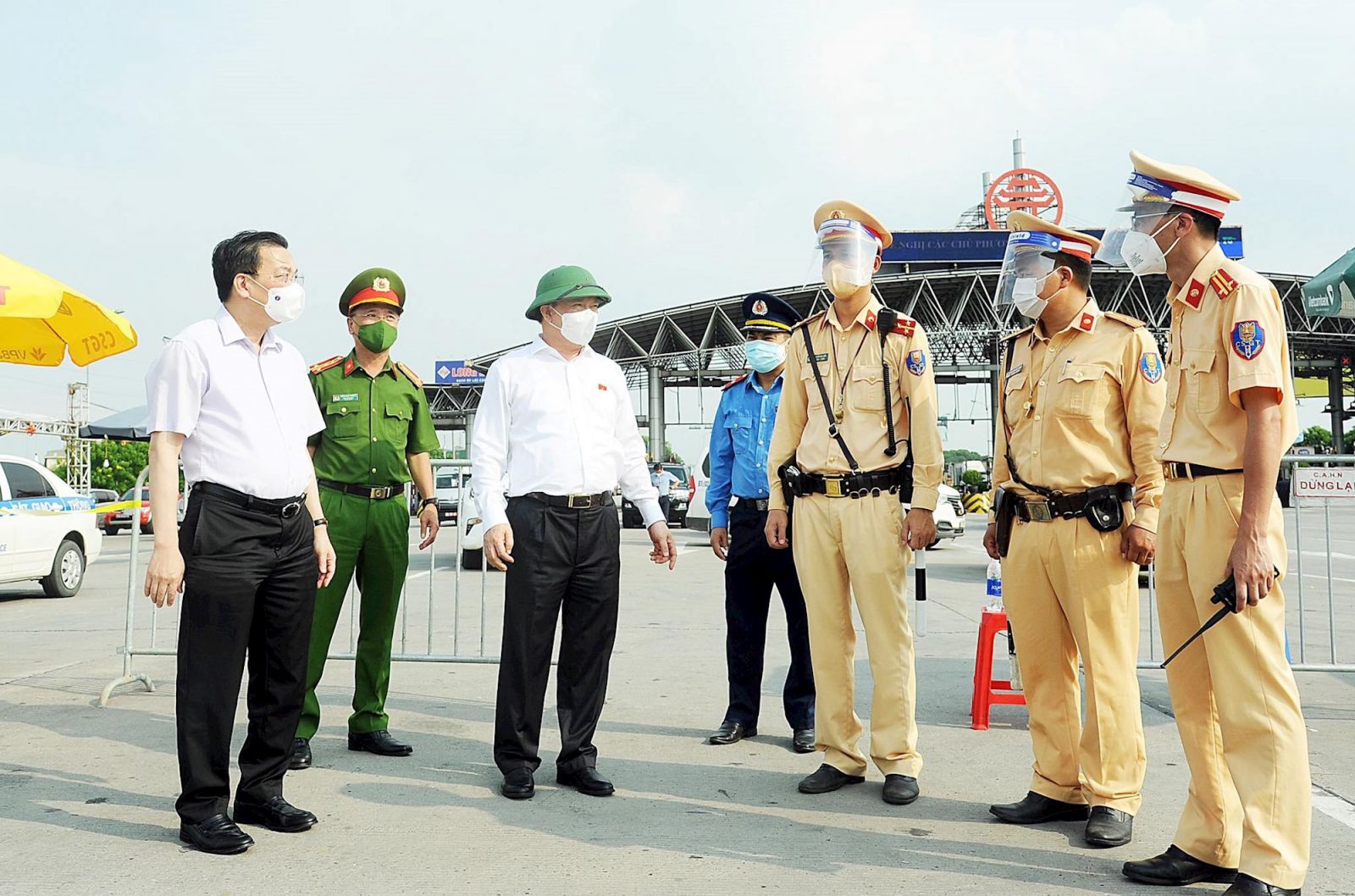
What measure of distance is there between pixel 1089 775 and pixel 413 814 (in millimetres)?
2463

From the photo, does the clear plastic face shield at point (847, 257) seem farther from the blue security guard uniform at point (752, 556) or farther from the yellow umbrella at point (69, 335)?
the yellow umbrella at point (69, 335)

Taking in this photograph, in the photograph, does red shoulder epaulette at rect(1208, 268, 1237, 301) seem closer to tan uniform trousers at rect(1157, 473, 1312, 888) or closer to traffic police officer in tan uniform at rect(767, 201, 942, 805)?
tan uniform trousers at rect(1157, 473, 1312, 888)

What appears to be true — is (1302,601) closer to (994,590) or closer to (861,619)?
(994,590)

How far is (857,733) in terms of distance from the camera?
430 centimetres

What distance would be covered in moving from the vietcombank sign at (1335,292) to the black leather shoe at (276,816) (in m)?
6.51

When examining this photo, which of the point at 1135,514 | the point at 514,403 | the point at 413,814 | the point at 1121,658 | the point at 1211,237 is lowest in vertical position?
the point at 413,814

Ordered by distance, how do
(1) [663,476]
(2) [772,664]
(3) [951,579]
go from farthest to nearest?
(1) [663,476] < (3) [951,579] < (2) [772,664]

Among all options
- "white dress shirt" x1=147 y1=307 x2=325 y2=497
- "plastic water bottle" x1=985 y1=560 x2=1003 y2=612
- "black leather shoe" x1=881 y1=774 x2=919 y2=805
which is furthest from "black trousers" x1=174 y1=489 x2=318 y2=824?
"plastic water bottle" x1=985 y1=560 x2=1003 y2=612

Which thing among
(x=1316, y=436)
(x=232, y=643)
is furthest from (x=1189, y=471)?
(x=1316, y=436)

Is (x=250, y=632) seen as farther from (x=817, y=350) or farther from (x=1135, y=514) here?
(x=1135, y=514)

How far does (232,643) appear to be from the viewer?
3707 mm

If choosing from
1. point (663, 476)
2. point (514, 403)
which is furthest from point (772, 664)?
point (663, 476)

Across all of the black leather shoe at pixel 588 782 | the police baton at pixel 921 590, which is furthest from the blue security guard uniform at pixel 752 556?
the black leather shoe at pixel 588 782

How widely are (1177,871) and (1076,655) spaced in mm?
916
